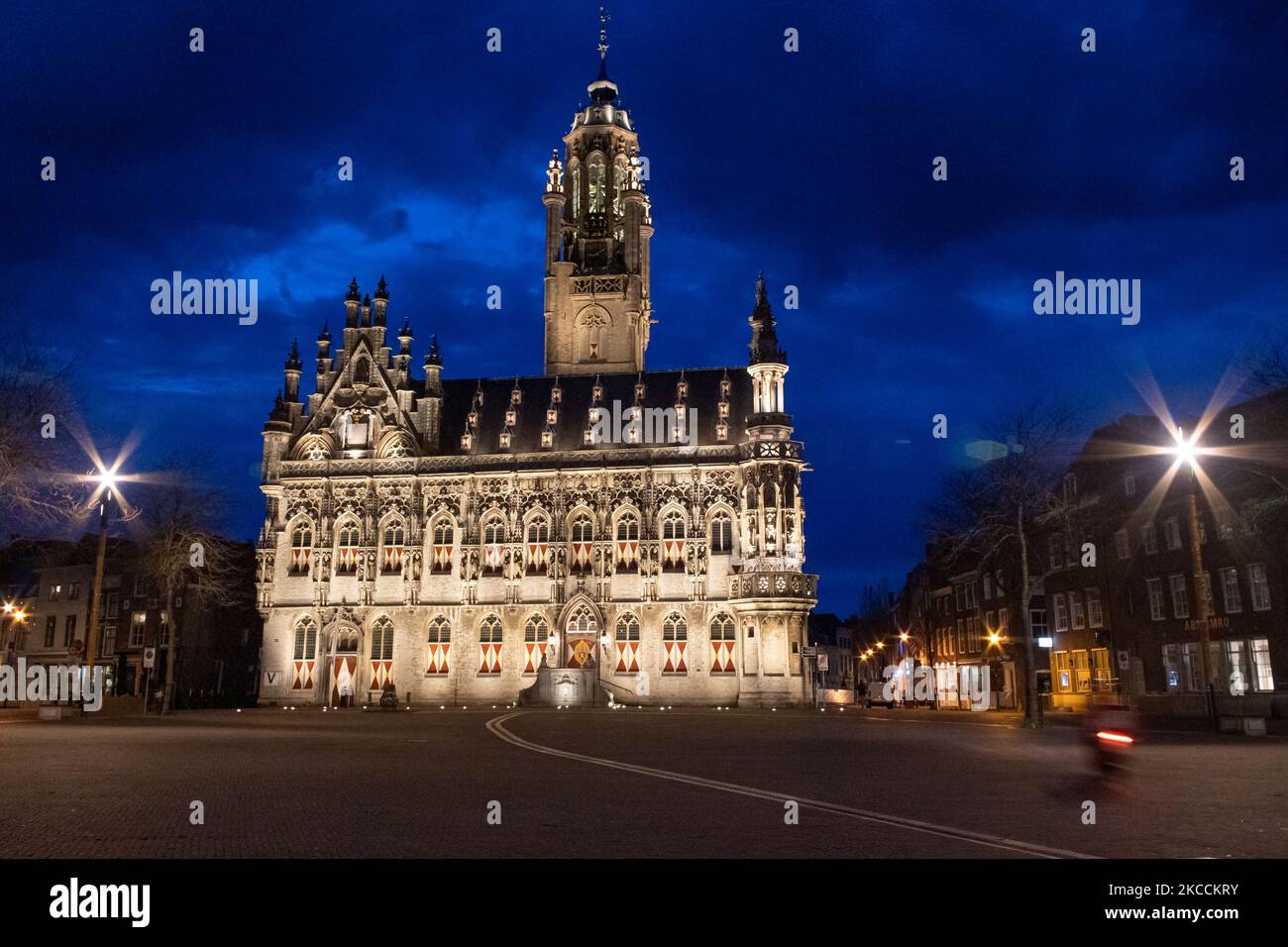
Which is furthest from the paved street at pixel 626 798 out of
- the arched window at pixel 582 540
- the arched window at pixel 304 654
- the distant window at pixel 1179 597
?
the arched window at pixel 304 654

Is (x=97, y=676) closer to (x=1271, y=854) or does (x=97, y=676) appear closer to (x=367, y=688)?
(x=367, y=688)

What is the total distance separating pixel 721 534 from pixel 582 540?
26.3 ft

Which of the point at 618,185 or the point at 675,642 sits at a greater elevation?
the point at 618,185

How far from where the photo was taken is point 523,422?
212ft

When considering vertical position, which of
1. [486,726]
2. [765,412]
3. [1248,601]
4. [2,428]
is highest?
[765,412]

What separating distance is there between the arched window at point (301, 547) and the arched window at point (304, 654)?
3.01m

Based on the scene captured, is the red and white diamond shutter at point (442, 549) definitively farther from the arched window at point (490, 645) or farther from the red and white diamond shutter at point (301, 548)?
the red and white diamond shutter at point (301, 548)

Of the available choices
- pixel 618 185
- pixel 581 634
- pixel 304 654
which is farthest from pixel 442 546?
pixel 618 185

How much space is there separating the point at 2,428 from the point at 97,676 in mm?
19162

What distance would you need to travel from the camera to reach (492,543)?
6147 centimetres

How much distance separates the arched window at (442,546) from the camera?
202 feet

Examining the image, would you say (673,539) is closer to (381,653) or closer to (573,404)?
(573,404)

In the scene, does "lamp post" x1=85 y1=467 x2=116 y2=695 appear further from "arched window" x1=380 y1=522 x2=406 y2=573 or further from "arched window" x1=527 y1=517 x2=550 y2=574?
"arched window" x1=527 y1=517 x2=550 y2=574
